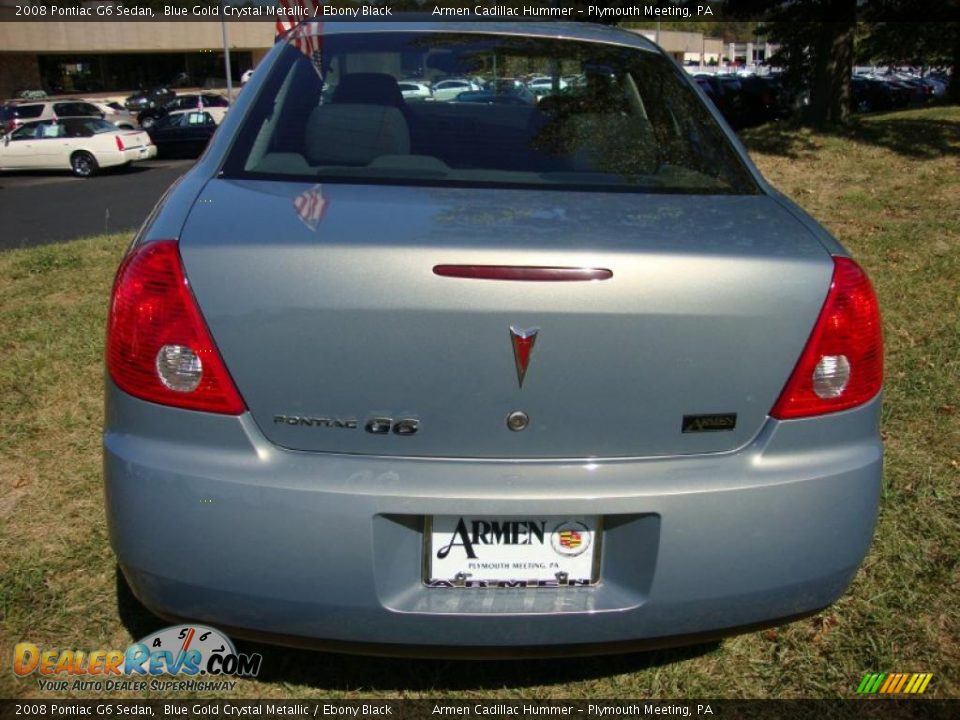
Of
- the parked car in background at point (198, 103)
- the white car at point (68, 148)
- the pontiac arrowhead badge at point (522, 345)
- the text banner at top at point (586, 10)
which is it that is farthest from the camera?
the parked car in background at point (198, 103)

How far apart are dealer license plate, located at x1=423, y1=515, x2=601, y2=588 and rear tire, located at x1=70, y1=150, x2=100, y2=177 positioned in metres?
21.5

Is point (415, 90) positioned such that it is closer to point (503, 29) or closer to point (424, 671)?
point (503, 29)

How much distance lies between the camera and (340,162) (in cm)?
238

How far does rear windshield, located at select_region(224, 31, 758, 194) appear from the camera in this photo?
2.36 meters

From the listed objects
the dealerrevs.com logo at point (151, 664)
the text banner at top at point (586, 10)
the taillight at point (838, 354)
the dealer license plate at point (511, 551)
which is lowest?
the dealerrevs.com logo at point (151, 664)

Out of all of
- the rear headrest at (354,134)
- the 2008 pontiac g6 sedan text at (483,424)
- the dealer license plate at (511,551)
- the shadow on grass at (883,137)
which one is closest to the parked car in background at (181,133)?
the shadow on grass at (883,137)

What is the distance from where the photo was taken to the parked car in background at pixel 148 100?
139 feet

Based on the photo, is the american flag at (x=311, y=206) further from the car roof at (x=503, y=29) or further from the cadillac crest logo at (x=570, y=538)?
the car roof at (x=503, y=29)

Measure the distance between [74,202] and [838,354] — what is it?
1580 cm

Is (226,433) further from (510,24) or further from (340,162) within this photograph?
(510,24)

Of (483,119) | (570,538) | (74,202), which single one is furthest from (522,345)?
(74,202)

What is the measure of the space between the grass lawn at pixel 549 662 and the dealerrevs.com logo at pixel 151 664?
0.12 ft

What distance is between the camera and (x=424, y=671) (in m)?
2.38

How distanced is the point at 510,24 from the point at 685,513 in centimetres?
206
